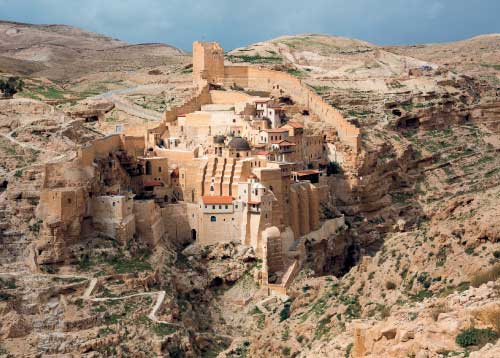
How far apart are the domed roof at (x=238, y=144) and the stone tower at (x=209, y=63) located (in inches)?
624

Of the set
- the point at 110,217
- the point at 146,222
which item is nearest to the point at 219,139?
the point at 146,222

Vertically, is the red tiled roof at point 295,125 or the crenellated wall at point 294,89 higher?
the crenellated wall at point 294,89

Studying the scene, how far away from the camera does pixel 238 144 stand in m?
58.7

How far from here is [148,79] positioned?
270 feet

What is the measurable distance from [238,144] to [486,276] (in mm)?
34150

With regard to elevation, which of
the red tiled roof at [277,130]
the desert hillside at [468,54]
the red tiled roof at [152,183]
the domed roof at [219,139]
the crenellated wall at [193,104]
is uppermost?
the desert hillside at [468,54]

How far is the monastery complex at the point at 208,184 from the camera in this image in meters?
49.7

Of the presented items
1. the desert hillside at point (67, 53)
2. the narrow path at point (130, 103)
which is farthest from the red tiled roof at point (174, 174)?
the desert hillside at point (67, 53)

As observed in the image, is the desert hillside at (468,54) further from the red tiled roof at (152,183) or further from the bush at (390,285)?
the bush at (390,285)

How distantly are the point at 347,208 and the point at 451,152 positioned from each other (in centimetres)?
1553

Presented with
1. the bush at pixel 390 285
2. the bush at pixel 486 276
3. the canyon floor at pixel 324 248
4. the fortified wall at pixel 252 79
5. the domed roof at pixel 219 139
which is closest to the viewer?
the bush at pixel 486 276

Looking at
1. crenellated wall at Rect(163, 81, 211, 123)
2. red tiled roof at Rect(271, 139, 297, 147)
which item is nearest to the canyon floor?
crenellated wall at Rect(163, 81, 211, 123)

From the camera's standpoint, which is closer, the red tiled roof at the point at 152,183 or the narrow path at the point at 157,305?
the narrow path at the point at 157,305

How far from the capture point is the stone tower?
74.6 m
